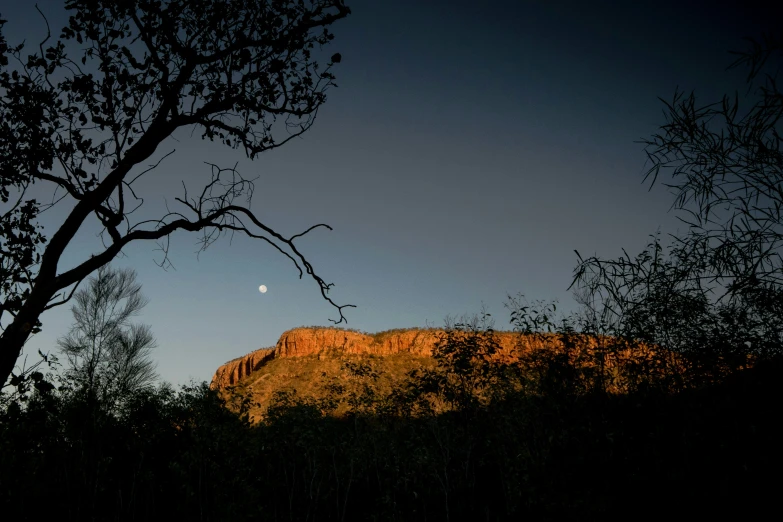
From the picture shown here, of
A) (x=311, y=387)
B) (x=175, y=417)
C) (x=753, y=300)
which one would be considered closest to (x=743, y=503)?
(x=753, y=300)

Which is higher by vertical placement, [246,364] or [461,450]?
[246,364]

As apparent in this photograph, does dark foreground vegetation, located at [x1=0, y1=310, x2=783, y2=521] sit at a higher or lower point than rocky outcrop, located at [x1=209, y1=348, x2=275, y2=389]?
lower

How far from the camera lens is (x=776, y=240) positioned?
4672 millimetres

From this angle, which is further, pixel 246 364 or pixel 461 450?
pixel 246 364

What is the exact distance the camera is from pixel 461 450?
772 inches

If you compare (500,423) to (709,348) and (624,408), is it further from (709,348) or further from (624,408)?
(709,348)

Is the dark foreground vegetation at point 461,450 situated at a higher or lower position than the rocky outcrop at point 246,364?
lower

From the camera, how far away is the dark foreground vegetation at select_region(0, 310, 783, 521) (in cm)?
884

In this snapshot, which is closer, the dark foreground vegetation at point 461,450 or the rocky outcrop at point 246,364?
the dark foreground vegetation at point 461,450

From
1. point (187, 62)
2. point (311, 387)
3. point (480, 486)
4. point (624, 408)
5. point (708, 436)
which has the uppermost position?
point (311, 387)

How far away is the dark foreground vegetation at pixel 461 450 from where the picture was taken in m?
8.84

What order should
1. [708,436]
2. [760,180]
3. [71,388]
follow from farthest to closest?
[71,388], [708,436], [760,180]

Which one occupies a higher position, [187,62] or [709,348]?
[187,62]

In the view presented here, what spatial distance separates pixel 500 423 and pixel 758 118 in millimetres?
16995
